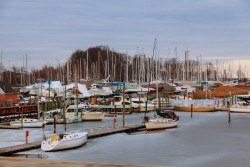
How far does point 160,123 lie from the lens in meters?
45.4

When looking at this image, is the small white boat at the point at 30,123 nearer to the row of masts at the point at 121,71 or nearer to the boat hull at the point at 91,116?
the boat hull at the point at 91,116

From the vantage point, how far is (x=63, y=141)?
99.5 feet

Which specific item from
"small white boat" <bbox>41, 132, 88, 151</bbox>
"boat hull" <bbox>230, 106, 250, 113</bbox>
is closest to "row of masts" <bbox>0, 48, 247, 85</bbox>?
"boat hull" <bbox>230, 106, 250, 113</bbox>

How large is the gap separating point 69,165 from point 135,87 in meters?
87.7

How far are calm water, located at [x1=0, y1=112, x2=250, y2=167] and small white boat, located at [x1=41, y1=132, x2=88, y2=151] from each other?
0.47m

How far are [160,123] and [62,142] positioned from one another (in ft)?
56.6

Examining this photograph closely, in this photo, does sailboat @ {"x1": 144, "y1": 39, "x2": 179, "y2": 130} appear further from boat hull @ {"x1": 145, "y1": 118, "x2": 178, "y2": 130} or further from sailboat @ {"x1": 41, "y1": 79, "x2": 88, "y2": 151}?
sailboat @ {"x1": 41, "y1": 79, "x2": 88, "y2": 151}

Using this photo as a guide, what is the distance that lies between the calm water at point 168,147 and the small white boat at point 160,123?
0.89 m

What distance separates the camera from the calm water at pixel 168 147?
27.0 meters

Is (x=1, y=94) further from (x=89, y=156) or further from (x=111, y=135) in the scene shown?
(x=89, y=156)

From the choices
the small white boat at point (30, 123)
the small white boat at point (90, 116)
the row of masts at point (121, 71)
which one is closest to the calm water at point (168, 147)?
the small white boat at point (30, 123)

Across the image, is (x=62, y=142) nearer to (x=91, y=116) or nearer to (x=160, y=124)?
(x=160, y=124)

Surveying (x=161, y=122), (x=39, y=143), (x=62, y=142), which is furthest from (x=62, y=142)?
(x=161, y=122)

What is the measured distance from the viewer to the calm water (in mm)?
26984
